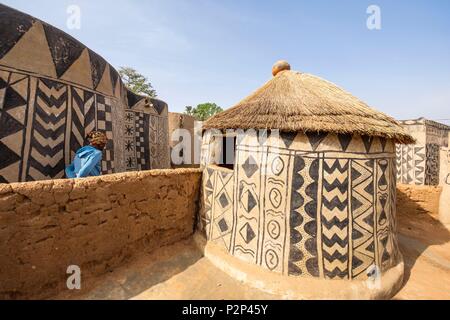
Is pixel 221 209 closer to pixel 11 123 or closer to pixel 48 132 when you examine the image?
pixel 48 132

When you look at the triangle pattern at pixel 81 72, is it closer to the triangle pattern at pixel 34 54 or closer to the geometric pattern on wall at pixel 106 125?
the triangle pattern at pixel 34 54

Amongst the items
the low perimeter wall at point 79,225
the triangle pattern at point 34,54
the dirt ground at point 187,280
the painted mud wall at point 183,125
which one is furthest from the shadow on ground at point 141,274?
the painted mud wall at point 183,125

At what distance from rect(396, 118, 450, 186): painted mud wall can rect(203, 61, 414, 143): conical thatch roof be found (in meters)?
6.94

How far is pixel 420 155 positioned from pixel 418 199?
3.25 metres

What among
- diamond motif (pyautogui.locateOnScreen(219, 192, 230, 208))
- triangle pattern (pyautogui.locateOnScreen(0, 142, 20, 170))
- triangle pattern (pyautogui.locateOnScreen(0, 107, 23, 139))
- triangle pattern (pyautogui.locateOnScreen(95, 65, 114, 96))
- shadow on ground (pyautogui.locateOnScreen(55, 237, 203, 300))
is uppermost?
triangle pattern (pyautogui.locateOnScreen(95, 65, 114, 96))

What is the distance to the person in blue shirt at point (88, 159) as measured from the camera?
342 centimetres

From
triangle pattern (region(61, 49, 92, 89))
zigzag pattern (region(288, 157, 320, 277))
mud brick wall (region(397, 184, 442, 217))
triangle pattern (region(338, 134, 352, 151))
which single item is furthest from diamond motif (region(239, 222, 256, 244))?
mud brick wall (region(397, 184, 442, 217))

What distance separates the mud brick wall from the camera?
703 centimetres

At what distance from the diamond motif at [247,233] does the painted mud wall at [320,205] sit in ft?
0.06

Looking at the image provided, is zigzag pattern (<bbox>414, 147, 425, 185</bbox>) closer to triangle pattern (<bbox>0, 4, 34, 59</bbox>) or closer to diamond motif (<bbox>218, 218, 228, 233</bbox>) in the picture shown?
diamond motif (<bbox>218, 218, 228, 233</bbox>)

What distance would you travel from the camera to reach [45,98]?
3686mm

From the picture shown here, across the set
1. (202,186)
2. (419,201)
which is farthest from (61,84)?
(419,201)

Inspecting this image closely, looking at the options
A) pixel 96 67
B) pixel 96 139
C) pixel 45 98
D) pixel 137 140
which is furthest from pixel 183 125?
pixel 96 139
